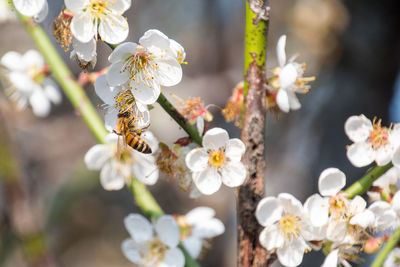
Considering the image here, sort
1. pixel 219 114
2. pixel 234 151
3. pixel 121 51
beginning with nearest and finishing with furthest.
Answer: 1. pixel 121 51
2. pixel 234 151
3. pixel 219 114

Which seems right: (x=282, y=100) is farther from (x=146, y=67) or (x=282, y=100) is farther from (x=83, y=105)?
(x=83, y=105)

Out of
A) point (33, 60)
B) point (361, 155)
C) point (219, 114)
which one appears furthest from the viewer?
point (219, 114)

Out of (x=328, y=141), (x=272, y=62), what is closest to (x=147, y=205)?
(x=328, y=141)

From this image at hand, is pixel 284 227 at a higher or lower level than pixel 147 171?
lower

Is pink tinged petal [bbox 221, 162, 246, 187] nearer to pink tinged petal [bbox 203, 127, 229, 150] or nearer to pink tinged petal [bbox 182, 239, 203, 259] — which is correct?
pink tinged petal [bbox 203, 127, 229, 150]

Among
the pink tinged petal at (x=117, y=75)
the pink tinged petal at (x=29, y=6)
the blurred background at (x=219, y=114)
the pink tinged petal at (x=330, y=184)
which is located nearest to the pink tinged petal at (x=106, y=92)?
the pink tinged petal at (x=117, y=75)

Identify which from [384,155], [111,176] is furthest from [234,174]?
[111,176]

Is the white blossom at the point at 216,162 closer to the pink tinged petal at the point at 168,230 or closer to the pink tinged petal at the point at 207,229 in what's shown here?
the pink tinged petal at the point at 168,230
